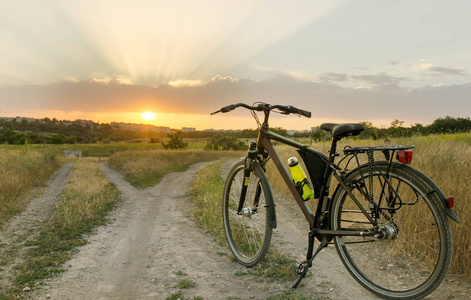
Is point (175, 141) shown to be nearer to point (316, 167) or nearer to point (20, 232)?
point (20, 232)

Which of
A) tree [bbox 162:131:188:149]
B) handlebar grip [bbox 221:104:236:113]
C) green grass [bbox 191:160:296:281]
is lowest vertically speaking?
green grass [bbox 191:160:296:281]

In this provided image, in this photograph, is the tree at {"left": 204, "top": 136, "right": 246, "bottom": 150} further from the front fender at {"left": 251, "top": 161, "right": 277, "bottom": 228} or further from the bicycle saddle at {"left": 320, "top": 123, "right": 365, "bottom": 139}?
the bicycle saddle at {"left": 320, "top": 123, "right": 365, "bottom": 139}

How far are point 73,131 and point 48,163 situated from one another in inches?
2479

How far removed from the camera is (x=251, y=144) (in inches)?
194

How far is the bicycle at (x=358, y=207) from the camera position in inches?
130

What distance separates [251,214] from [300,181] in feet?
3.64

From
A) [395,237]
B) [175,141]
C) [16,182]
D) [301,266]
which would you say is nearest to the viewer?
[395,237]

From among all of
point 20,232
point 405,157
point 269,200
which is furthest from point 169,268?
point 20,232

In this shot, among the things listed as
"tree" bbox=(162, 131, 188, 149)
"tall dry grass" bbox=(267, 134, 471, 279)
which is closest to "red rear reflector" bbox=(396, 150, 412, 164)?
"tall dry grass" bbox=(267, 134, 471, 279)

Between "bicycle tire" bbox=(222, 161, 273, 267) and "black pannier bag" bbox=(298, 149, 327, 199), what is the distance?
0.69m

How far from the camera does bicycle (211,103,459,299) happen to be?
10.8 feet

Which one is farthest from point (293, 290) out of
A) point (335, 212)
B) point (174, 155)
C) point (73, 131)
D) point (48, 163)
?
point (73, 131)

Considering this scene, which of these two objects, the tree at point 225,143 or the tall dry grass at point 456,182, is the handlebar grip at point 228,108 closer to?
the tall dry grass at point 456,182

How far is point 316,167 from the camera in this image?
4.06 meters
